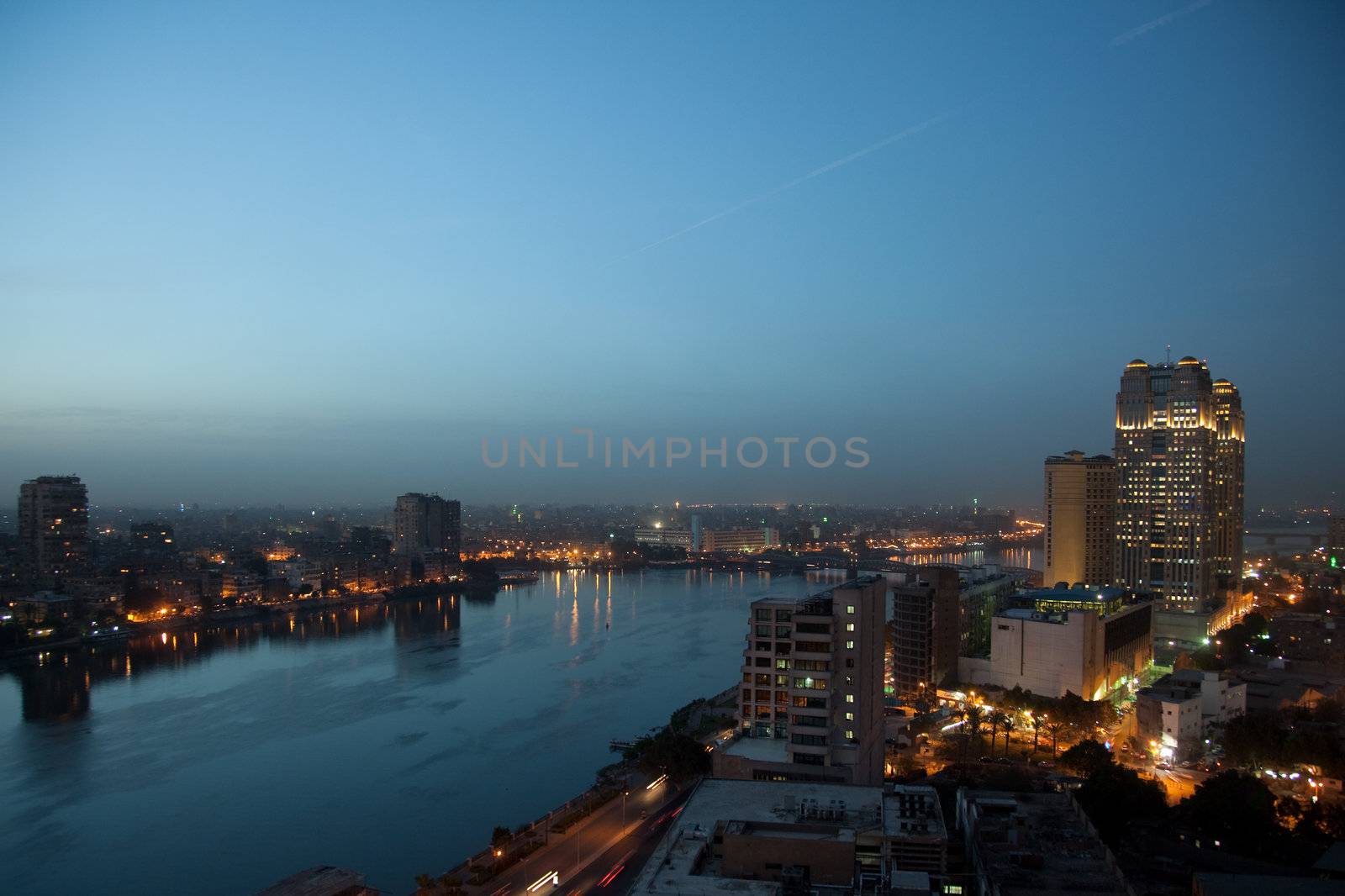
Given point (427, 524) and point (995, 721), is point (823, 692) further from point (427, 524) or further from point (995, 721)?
point (427, 524)

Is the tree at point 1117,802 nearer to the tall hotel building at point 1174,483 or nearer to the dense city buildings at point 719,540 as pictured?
the tall hotel building at point 1174,483

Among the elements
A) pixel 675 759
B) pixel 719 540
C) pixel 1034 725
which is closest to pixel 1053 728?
pixel 1034 725

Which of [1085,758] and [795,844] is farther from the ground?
[795,844]

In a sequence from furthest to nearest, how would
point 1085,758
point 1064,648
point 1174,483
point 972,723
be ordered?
point 1174,483 → point 1064,648 → point 972,723 → point 1085,758

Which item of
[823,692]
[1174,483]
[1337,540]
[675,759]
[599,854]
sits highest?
[1174,483]

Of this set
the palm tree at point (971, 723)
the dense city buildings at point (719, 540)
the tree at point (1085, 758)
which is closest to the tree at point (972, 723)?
the palm tree at point (971, 723)

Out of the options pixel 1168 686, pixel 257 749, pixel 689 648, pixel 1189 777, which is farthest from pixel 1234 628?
pixel 257 749

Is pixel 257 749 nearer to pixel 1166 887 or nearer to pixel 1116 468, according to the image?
pixel 1166 887

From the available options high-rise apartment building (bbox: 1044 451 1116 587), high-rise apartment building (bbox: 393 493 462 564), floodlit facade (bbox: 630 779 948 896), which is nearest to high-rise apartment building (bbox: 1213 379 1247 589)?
high-rise apartment building (bbox: 1044 451 1116 587)
